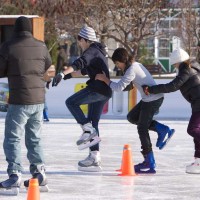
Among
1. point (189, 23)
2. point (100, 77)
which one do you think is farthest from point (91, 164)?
point (189, 23)

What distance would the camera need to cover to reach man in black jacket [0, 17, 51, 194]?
27.1 ft

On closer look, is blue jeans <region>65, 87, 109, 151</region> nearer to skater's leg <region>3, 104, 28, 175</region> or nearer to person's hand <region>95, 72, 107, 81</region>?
Answer: person's hand <region>95, 72, 107, 81</region>

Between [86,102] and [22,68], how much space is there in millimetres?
1885

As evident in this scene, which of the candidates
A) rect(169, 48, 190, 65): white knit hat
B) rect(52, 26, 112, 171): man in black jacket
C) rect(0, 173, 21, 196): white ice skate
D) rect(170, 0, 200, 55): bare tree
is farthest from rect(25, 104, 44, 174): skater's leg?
rect(170, 0, 200, 55): bare tree

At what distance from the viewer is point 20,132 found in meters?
8.34

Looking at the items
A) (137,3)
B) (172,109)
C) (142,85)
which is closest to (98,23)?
(137,3)

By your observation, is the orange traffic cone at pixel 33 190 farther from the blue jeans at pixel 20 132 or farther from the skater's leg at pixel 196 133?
the skater's leg at pixel 196 133

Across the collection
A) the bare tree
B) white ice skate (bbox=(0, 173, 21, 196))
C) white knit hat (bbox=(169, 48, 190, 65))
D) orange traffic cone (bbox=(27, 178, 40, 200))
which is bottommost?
the bare tree

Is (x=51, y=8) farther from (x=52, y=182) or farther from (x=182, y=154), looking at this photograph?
(x=52, y=182)

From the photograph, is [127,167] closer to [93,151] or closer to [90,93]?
[93,151]

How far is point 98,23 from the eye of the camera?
28.8 m

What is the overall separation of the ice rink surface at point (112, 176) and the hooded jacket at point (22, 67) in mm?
921

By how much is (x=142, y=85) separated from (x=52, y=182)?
4.97 ft

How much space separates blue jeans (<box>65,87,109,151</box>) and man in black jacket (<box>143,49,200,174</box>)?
0.59 metres
